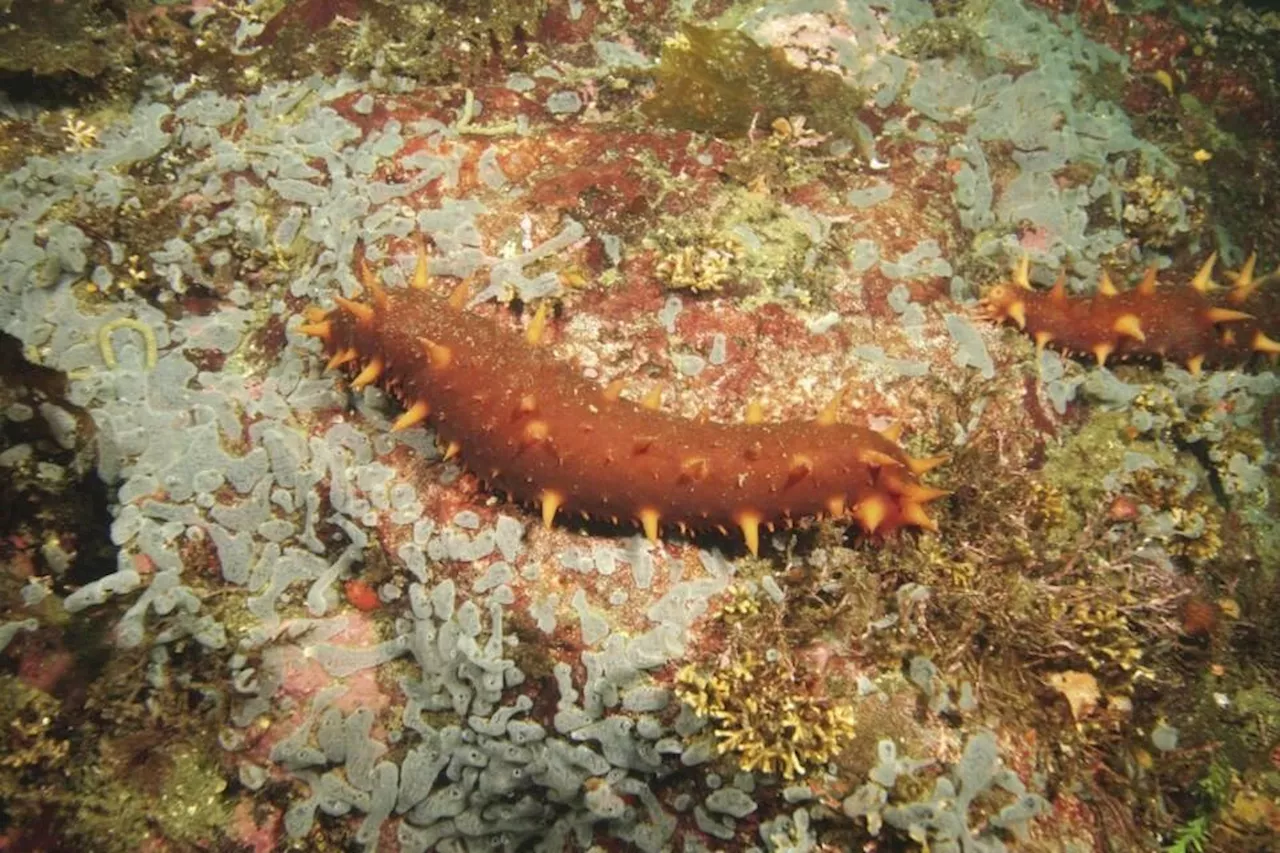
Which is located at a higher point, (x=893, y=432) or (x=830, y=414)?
(x=830, y=414)

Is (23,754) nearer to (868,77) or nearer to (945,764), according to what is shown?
(945,764)

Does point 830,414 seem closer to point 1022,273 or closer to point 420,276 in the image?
point 1022,273

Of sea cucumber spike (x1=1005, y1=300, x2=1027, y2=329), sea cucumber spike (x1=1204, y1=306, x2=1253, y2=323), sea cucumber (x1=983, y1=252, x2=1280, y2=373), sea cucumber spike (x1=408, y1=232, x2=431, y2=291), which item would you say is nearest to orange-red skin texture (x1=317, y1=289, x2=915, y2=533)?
sea cucumber spike (x1=408, y1=232, x2=431, y2=291)

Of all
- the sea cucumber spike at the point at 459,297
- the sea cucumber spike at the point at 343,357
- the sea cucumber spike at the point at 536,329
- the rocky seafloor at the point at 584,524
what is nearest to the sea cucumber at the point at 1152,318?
the rocky seafloor at the point at 584,524

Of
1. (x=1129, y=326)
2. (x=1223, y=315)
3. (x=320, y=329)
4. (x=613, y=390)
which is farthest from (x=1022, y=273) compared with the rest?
(x=320, y=329)

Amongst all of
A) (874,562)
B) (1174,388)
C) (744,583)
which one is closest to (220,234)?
(744,583)

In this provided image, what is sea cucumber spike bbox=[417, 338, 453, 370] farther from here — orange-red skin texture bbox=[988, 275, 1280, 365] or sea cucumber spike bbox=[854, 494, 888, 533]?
orange-red skin texture bbox=[988, 275, 1280, 365]

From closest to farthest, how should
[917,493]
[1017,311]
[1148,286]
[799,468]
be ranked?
[799,468] < [917,493] < [1017,311] < [1148,286]
